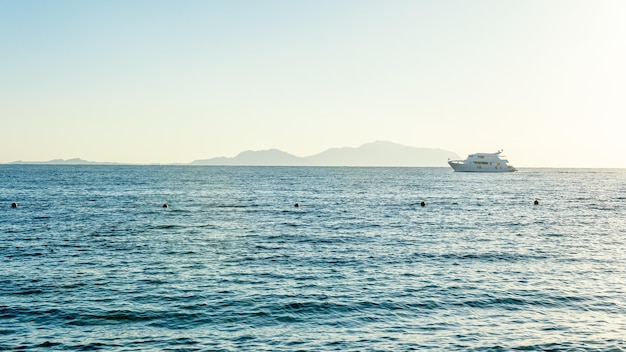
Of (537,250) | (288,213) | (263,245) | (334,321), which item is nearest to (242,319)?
(334,321)

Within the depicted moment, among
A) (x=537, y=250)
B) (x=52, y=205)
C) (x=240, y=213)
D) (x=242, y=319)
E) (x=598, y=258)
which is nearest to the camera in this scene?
(x=242, y=319)

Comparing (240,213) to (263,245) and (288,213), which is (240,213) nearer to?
(288,213)

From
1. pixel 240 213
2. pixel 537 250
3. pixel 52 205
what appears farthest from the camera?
pixel 52 205

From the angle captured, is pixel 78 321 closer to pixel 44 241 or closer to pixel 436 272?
pixel 436 272

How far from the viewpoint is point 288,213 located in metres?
65.0

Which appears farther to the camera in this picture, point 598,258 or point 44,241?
point 44,241

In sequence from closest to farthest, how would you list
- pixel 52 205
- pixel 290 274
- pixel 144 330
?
pixel 144 330 → pixel 290 274 → pixel 52 205

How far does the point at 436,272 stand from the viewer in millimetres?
29906

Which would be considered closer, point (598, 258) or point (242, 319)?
point (242, 319)

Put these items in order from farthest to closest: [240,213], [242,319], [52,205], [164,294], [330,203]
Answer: [330,203] → [52,205] → [240,213] → [164,294] → [242,319]

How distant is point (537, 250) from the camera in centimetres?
3809

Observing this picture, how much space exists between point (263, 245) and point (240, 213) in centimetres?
2603

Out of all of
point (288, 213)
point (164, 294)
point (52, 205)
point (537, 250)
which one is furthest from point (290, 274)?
point (52, 205)

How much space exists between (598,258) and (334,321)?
22.7m
